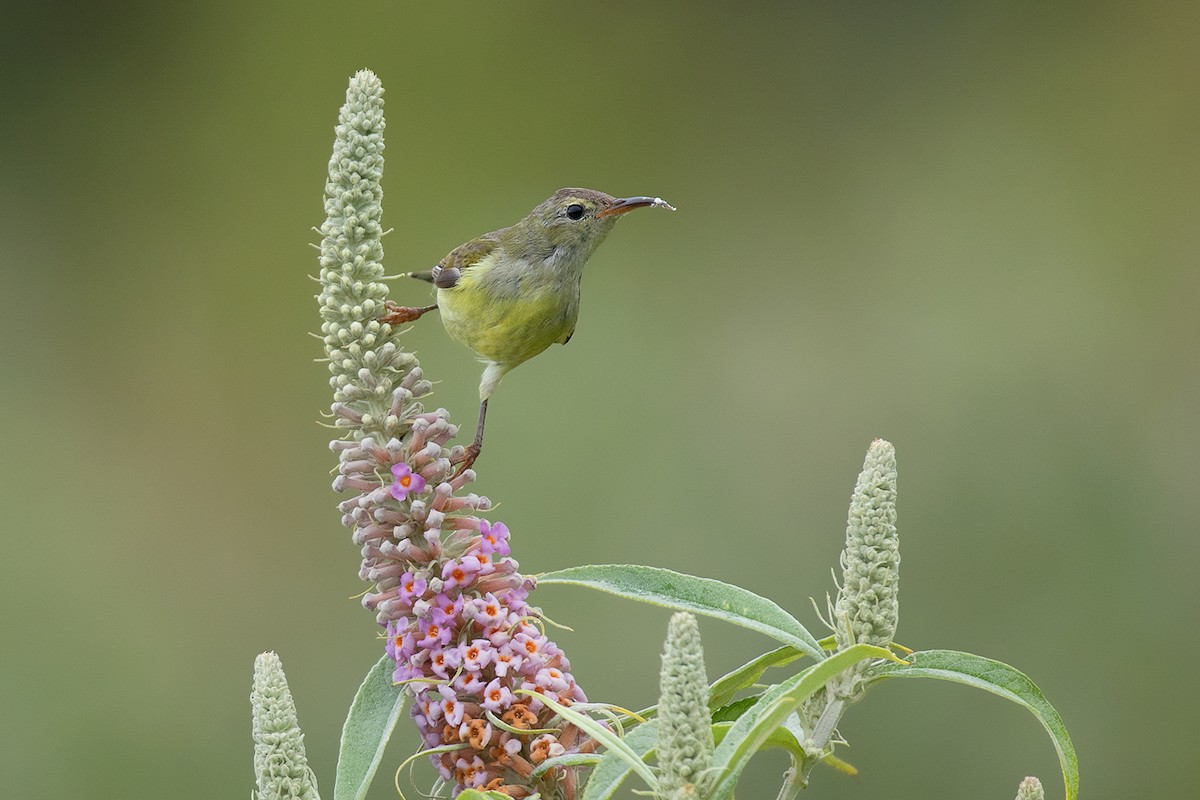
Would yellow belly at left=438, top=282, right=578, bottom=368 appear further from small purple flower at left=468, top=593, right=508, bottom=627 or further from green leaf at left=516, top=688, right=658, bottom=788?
green leaf at left=516, top=688, right=658, bottom=788

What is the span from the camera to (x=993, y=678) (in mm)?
1281

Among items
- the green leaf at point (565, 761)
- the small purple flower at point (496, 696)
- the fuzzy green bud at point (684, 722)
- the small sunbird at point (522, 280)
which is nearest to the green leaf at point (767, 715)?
the fuzzy green bud at point (684, 722)

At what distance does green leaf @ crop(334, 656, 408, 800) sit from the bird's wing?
1326 mm

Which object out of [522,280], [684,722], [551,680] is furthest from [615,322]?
[684,722]

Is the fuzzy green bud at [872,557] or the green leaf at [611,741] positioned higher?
the fuzzy green bud at [872,557]

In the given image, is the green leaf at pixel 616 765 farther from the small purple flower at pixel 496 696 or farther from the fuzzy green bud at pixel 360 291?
the fuzzy green bud at pixel 360 291

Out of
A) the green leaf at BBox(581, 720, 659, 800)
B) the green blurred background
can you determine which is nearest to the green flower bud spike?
the green leaf at BBox(581, 720, 659, 800)

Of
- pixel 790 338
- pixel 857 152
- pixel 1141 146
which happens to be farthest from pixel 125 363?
pixel 1141 146

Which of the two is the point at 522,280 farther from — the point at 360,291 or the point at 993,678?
the point at 993,678

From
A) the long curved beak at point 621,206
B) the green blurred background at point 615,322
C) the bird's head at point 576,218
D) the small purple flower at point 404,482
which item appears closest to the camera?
the small purple flower at point 404,482

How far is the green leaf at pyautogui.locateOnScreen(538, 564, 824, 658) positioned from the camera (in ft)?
4.36

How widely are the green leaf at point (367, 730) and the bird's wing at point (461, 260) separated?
1326 millimetres

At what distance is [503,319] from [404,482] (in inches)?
50.6

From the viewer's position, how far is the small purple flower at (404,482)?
1.37 m
